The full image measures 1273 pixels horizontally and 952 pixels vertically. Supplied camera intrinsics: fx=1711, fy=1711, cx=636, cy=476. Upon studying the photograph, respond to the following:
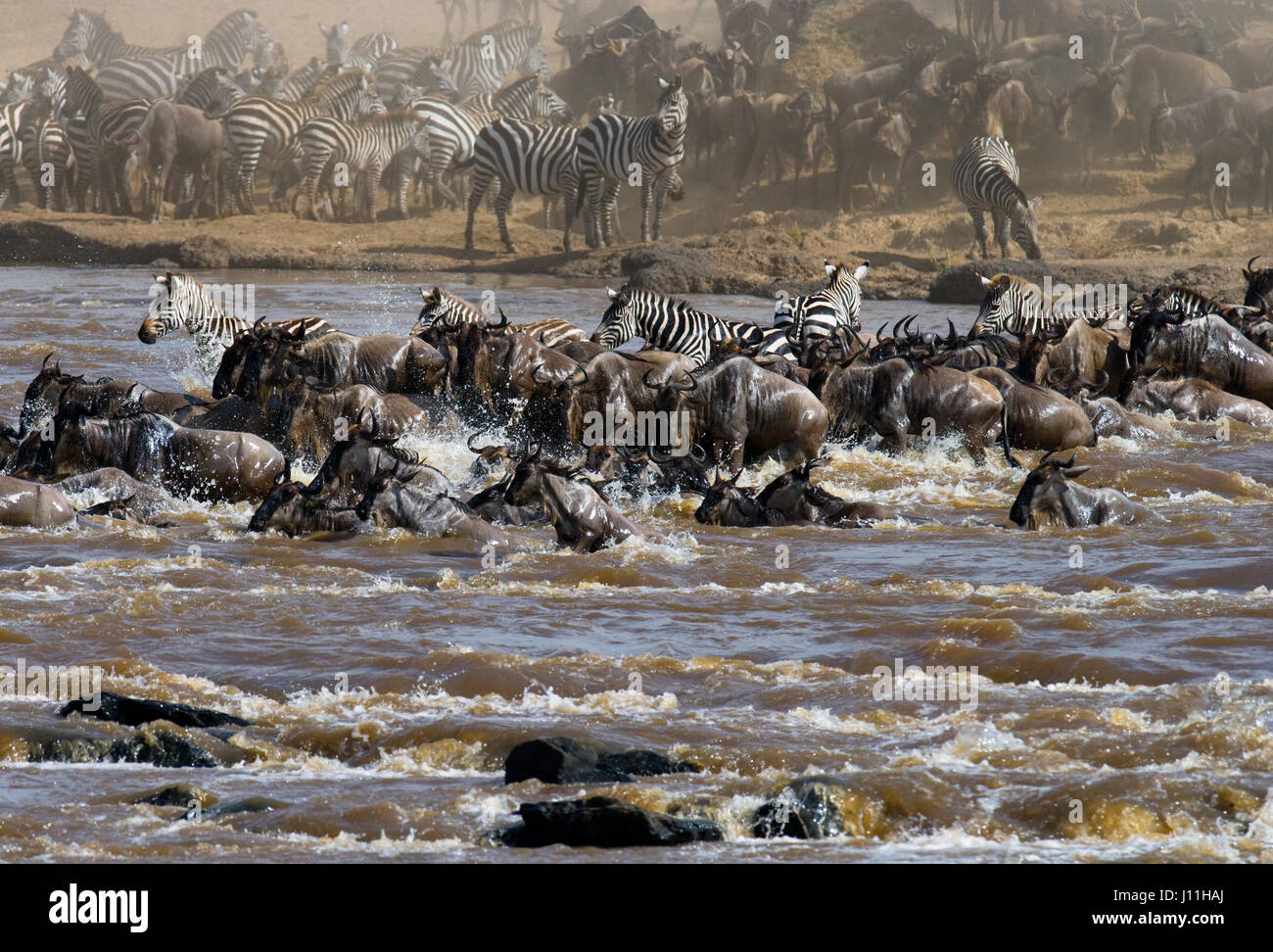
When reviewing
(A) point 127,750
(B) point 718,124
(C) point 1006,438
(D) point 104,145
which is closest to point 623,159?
(B) point 718,124

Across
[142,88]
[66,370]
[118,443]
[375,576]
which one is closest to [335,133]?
[142,88]

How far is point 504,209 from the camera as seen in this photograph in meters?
27.1

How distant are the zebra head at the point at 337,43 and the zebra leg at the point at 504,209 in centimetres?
1786

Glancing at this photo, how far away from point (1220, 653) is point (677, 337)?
758 centimetres

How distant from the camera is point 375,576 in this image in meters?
8.66

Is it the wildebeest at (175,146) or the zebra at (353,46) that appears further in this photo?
the zebra at (353,46)

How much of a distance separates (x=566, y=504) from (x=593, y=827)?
433 cm

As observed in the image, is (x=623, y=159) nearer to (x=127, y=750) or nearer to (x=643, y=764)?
(x=127, y=750)

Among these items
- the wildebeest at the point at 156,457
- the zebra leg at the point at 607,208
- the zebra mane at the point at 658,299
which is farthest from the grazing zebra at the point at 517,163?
the wildebeest at the point at 156,457

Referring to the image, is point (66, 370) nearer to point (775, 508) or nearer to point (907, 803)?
point (775, 508)

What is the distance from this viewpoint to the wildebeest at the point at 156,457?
34.5 ft

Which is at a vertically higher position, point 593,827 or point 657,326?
point 657,326

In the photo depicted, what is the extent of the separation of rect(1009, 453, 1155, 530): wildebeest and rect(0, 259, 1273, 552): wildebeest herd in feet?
0.04

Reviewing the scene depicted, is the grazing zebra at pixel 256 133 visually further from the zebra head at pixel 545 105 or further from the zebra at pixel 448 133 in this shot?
the zebra head at pixel 545 105
